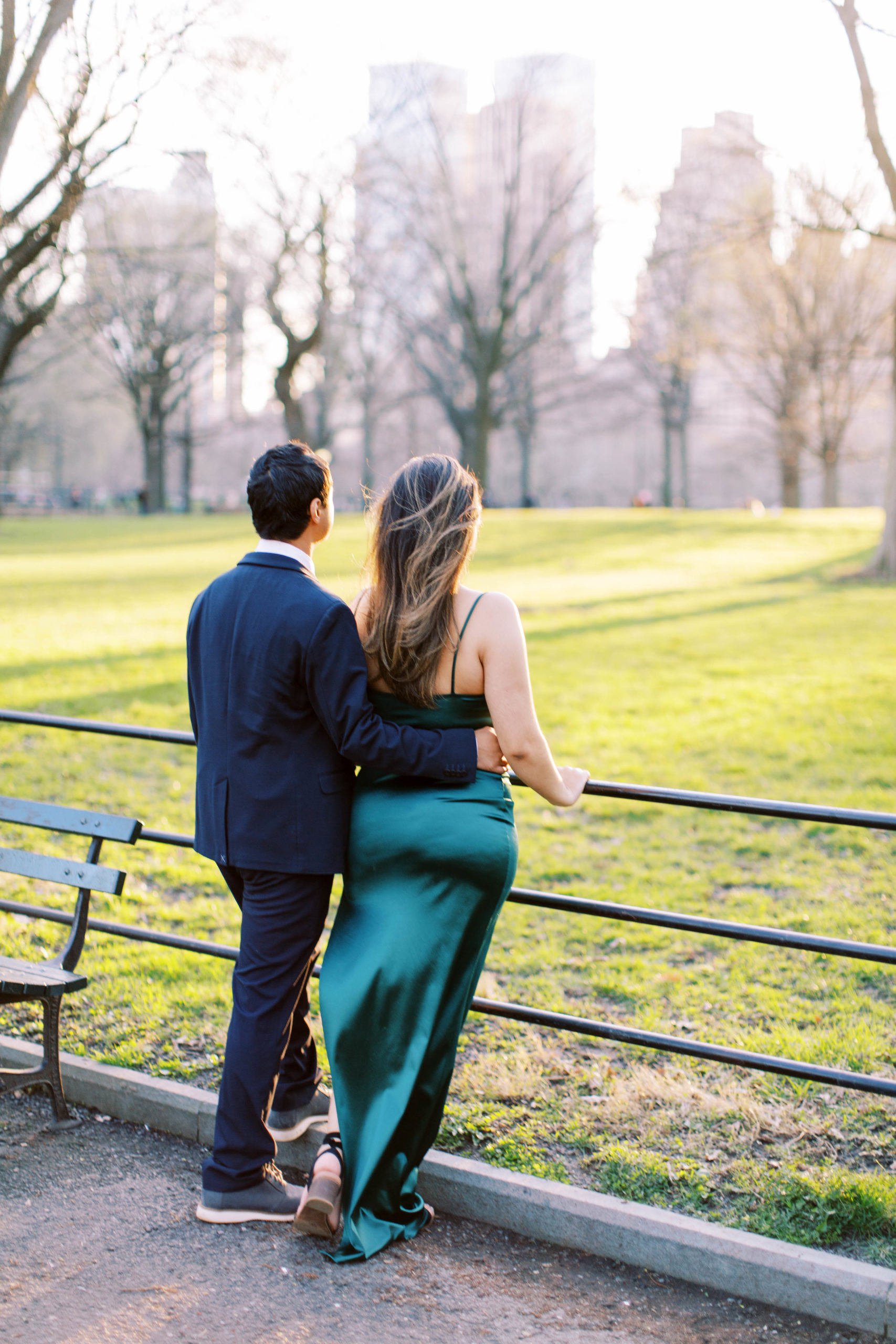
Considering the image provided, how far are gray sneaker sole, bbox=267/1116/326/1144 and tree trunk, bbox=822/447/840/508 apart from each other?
4812cm

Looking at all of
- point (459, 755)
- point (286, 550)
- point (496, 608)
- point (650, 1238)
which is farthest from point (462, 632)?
point (650, 1238)

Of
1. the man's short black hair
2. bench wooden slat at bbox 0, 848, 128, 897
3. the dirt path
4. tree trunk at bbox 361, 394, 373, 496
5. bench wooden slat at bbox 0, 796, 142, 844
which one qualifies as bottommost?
the dirt path

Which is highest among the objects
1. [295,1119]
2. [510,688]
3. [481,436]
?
[481,436]

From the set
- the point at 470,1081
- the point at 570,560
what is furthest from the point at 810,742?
the point at 570,560

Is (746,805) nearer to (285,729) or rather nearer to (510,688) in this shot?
(510,688)

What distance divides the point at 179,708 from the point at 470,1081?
265 inches

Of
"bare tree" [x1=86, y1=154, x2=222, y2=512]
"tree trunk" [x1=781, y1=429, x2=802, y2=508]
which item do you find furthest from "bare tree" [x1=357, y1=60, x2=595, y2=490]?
"tree trunk" [x1=781, y1=429, x2=802, y2=508]

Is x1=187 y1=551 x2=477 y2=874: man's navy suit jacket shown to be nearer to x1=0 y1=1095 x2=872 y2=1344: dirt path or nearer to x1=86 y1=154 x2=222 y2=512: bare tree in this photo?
x1=0 y1=1095 x2=872 y2=1344: dirt path

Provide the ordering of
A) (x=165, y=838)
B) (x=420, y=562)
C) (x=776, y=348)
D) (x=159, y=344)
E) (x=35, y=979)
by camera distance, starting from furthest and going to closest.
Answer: (x=159, y=344)
(x=776, y=348)
(x=165, y=838)
(x=35, y=979)
(x=420, y=562)

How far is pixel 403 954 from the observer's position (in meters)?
2.98

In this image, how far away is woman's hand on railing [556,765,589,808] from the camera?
3.09 metres

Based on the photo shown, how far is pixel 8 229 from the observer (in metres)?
9.41

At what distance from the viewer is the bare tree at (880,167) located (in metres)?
14.4

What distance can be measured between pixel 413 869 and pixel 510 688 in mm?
531
